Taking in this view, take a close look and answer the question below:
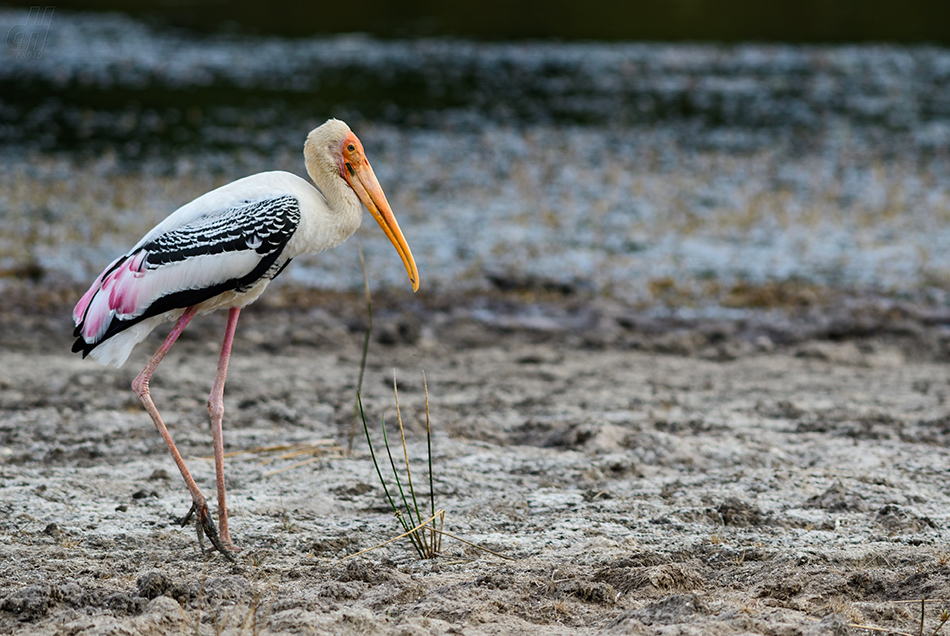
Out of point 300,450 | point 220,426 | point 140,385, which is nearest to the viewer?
point 140,385

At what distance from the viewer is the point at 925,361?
7691 mm

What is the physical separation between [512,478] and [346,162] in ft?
6.04

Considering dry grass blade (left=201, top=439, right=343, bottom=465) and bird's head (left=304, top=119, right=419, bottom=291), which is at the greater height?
bird's head (left=304, top=119, right=419, bottom=291)

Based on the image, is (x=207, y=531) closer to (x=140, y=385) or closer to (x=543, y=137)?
(x=140, y=385)

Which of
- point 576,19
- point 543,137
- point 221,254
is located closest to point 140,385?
point 221,254

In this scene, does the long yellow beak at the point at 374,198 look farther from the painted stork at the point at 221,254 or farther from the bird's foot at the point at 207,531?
the bird's foot at the point at 207,531

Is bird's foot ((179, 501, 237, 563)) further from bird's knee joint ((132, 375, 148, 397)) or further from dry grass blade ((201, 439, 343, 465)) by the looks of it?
dry grass blade ((201, 439, 343, 465))

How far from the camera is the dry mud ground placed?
3.79 meters

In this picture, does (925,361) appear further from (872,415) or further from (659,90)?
(659,90)

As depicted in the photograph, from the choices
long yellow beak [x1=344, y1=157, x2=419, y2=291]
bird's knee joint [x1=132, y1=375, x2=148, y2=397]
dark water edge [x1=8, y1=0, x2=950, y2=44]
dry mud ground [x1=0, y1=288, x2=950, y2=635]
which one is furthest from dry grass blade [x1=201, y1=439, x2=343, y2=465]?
dark water edge [x1=8, y1=0, x2=950, y2=44]

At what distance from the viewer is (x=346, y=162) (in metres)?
4.63

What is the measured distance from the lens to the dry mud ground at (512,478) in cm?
379

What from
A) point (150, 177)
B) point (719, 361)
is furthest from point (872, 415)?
point (150, 177)

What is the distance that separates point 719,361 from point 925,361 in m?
1.53
